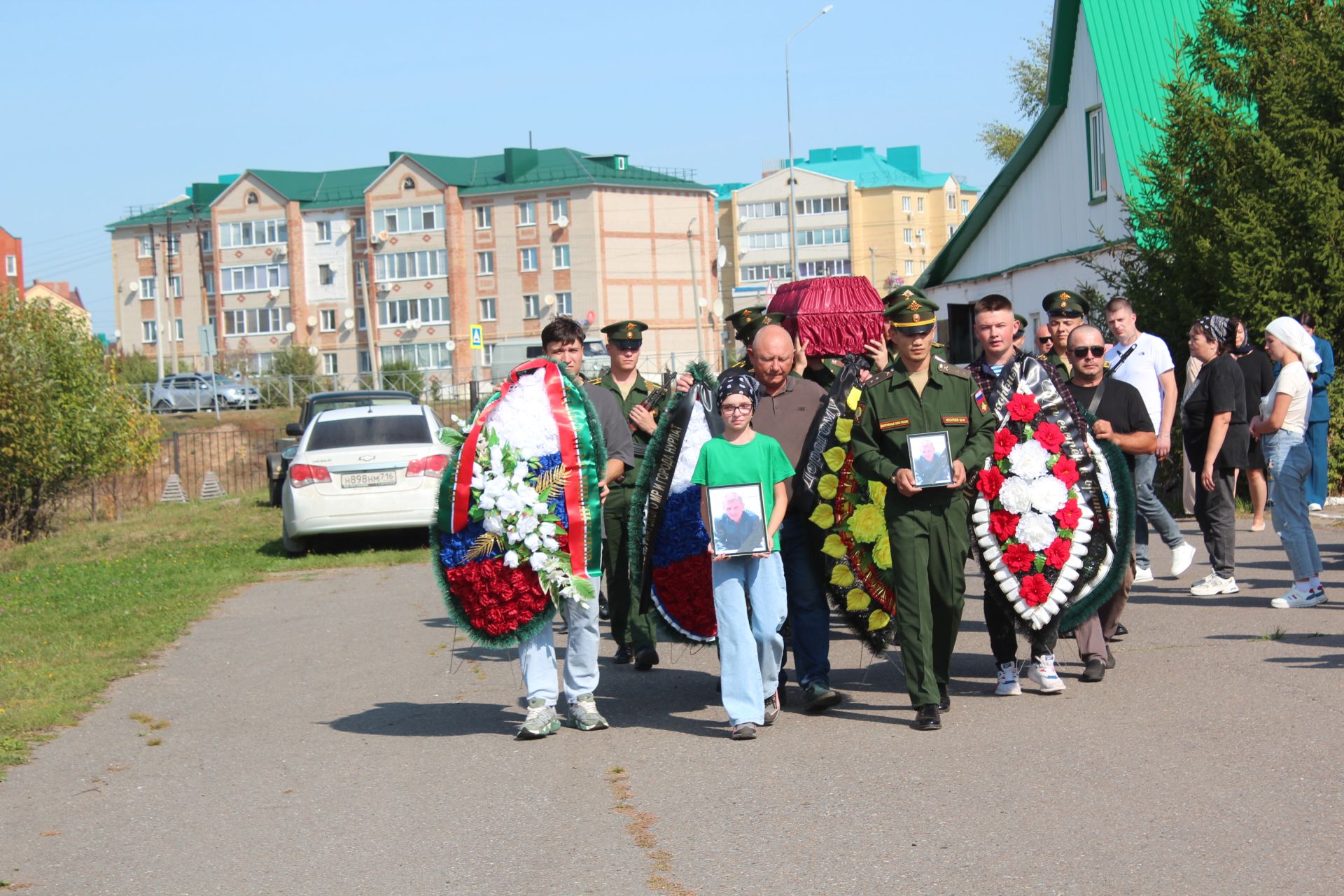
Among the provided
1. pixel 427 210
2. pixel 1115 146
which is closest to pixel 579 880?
pixel 1115 146

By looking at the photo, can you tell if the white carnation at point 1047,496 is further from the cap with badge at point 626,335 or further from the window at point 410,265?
the window at point 410,265

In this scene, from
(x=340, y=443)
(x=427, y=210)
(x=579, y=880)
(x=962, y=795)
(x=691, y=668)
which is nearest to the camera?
(x=579, y=880)

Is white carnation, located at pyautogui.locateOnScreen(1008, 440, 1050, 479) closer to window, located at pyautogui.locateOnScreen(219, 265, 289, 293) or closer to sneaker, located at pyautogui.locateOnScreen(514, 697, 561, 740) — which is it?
sneaker, located at pyautogui.locateOnScreen(514, 697, 561, 740)

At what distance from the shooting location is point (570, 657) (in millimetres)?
7812

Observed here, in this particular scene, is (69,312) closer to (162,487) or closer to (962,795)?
(162,487)

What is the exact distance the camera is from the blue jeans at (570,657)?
7613 millimetres

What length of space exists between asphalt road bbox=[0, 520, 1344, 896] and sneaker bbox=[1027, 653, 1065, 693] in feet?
0.35

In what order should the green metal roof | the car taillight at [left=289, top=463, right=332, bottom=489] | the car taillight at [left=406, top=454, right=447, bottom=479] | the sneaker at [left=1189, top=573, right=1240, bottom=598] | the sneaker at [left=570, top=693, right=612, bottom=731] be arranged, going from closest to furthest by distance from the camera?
the sneaker at [left=570, top=693, right=612, bottom=731] → the sneaker at [left=1189, top=573, right=1240, bottom=598] → the car taillight at [left=289, top=463, right=332, bottom=489] → the car taillight at [left=406, top=454, right=447, bottom=479] → the green metal roof

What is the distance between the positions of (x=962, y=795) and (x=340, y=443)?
38.9 ft

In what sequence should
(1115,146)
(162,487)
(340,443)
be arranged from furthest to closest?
1. (162,487)
2. (1115,146)
3. (340,443)

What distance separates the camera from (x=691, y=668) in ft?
31.3

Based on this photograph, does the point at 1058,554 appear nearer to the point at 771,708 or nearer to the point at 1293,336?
the point at 771,708

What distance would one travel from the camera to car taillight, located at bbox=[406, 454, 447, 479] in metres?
16.4

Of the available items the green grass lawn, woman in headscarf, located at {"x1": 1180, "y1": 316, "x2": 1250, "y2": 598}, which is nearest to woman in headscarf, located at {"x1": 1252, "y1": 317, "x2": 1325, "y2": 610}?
woman in headscarf, located at {"x1": 1180, "y1": 316, "x2": 1250, "y2": 598}
